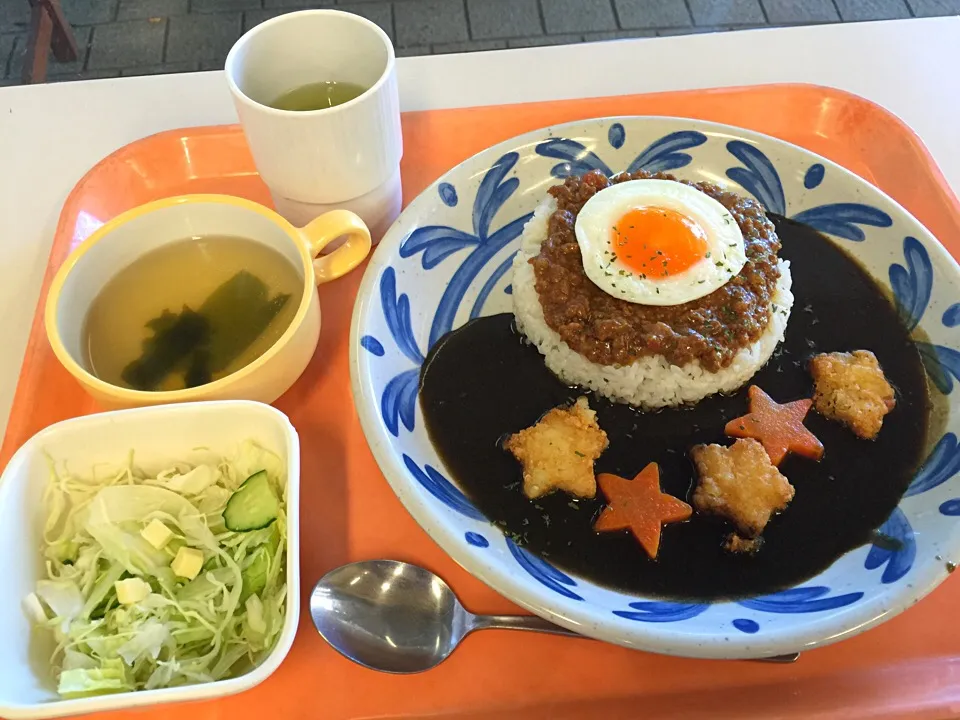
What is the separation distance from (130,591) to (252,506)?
0.78ft

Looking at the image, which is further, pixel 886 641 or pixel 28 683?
pixel 886 641

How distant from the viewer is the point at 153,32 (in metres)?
3.75

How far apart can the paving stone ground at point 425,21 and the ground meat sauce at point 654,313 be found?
2349mm

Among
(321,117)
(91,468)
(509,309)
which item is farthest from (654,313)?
(91,468)

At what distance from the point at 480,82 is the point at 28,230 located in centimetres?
141

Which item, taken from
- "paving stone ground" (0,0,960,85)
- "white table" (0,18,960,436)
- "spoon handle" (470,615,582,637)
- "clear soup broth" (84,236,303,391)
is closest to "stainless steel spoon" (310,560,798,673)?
"spoon handle" (470,615,582,637)

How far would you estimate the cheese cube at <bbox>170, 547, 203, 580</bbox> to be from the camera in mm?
1236

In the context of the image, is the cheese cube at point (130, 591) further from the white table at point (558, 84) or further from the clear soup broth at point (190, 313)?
the white table at point (558, 84)

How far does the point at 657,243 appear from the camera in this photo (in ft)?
5.42

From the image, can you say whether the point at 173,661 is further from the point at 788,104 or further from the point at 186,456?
the point at 788,104

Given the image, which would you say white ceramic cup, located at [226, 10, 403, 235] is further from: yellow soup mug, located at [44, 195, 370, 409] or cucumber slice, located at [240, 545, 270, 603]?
cucumber slice, located at [240, 545, 270, 603]

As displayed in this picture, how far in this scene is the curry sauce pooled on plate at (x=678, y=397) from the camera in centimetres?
138

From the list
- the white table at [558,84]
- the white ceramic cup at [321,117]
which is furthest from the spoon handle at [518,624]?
the white table at [558,84]

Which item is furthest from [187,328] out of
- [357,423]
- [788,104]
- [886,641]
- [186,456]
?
[788,104]
